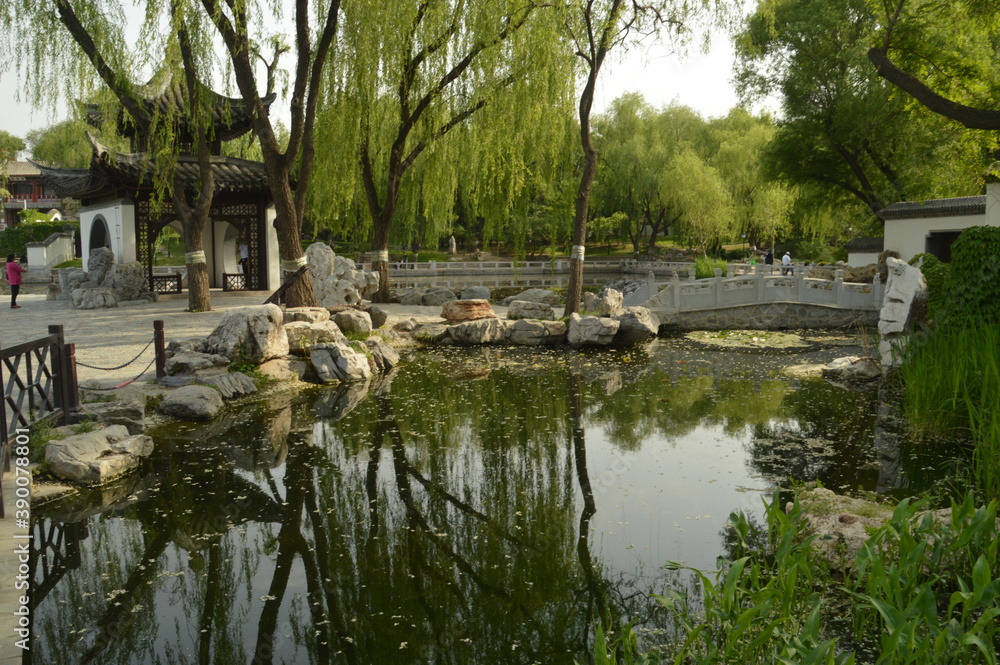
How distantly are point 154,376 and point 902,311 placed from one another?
27.6ft

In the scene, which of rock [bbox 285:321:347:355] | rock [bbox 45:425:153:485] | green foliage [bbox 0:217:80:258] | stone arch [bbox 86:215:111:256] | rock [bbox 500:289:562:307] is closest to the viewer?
rock [bbox 45:425:153:485]

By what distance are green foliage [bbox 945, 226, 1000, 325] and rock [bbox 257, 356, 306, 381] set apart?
7.12m

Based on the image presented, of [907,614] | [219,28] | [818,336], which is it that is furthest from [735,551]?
[818,336]

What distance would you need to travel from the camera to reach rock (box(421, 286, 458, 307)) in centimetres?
1858

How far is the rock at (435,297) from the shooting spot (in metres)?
18.6

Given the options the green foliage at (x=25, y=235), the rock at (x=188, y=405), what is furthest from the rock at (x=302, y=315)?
the green foliage at (x=25, y=235)

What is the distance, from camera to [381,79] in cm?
1421

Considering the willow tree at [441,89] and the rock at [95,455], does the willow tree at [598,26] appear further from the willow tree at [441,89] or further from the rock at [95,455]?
the rock at [95,455]

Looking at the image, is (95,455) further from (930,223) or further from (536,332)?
(930,223)

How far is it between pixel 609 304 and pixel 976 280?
26.7 feet

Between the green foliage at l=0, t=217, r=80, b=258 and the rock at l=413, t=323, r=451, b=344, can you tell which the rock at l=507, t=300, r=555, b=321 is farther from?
the green foliage at l=0, t=217, r=80, b=258

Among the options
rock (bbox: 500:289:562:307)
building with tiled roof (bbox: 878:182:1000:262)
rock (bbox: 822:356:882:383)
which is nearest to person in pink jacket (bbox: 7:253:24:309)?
rock (bbox: 500:289:562:307)

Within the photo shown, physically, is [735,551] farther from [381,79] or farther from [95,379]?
[381,79]

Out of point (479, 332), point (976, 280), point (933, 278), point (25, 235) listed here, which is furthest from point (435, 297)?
point (25, 235)
